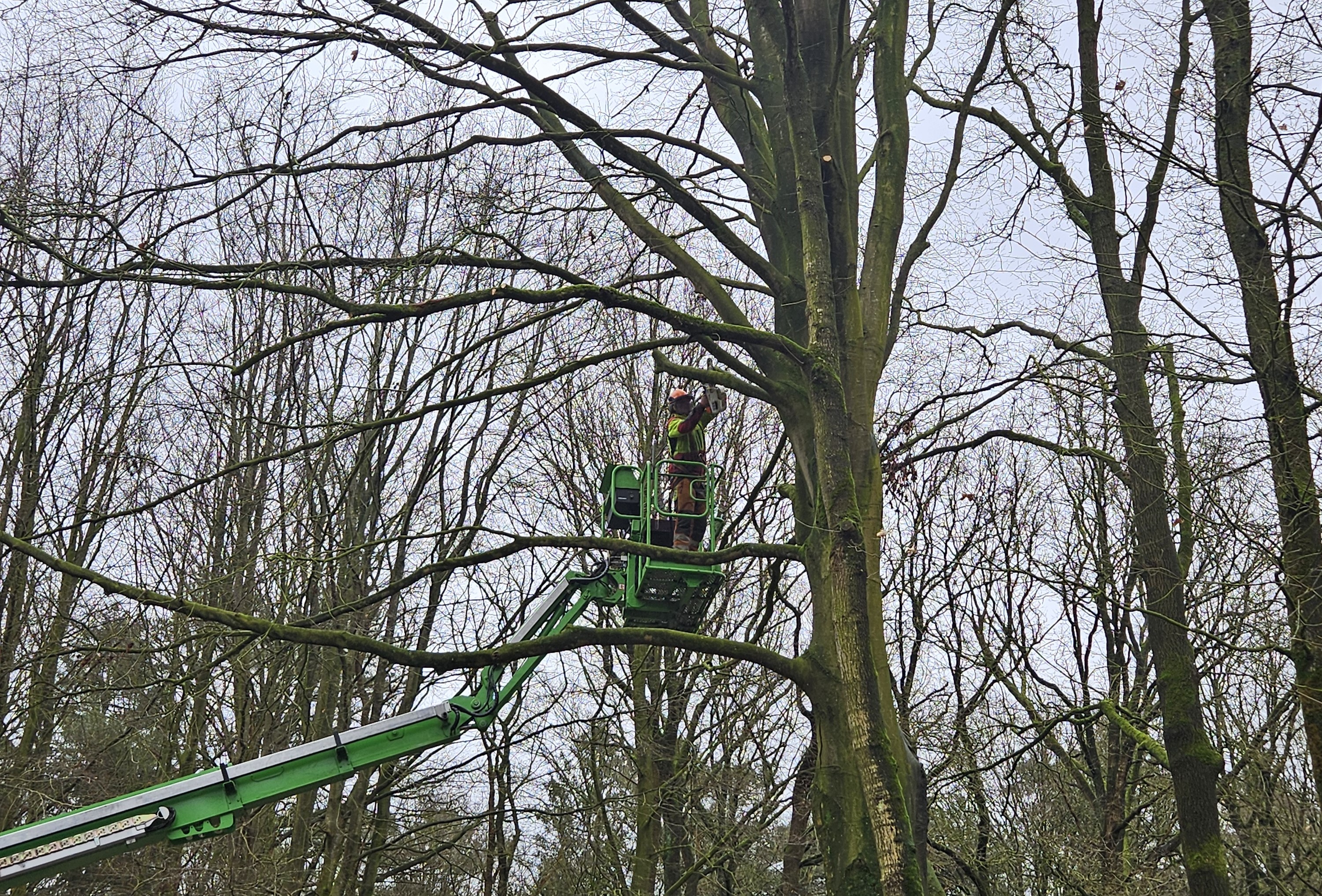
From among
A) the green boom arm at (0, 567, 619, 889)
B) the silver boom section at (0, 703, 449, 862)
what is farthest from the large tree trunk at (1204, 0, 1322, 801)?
the silver boom section at (0, 703, 449, 862)

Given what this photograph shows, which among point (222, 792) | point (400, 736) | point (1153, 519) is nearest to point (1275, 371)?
point (1153, 519)

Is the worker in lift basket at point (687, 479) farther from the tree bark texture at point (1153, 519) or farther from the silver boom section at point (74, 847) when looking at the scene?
the silver boom section at point (74, 847)

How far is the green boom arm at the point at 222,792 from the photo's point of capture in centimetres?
689

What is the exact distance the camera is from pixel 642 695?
14.9 meters

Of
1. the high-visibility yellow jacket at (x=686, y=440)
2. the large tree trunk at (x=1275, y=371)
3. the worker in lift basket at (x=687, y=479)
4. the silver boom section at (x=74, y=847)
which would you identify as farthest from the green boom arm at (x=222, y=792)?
the large tree trunk at (x=1275, y=371)

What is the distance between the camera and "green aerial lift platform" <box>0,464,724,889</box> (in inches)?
273

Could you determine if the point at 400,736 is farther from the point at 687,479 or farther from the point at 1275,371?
the point at 1275,371

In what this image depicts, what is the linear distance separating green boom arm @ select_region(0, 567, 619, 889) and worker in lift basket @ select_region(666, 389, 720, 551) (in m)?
1.74

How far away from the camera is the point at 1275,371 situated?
280 inches

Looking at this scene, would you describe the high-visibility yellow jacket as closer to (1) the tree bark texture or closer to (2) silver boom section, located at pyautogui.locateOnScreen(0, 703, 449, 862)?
(2) silver boom section, located at pyautogui.locateOnScreen(0, 703, 449, 862)

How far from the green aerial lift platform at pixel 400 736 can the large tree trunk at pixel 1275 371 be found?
12.3 feet

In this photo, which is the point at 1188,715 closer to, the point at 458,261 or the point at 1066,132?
the point at 1066,132

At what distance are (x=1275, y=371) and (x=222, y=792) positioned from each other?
7302 millimetres

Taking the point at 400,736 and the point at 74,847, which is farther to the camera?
the point at 400,736
